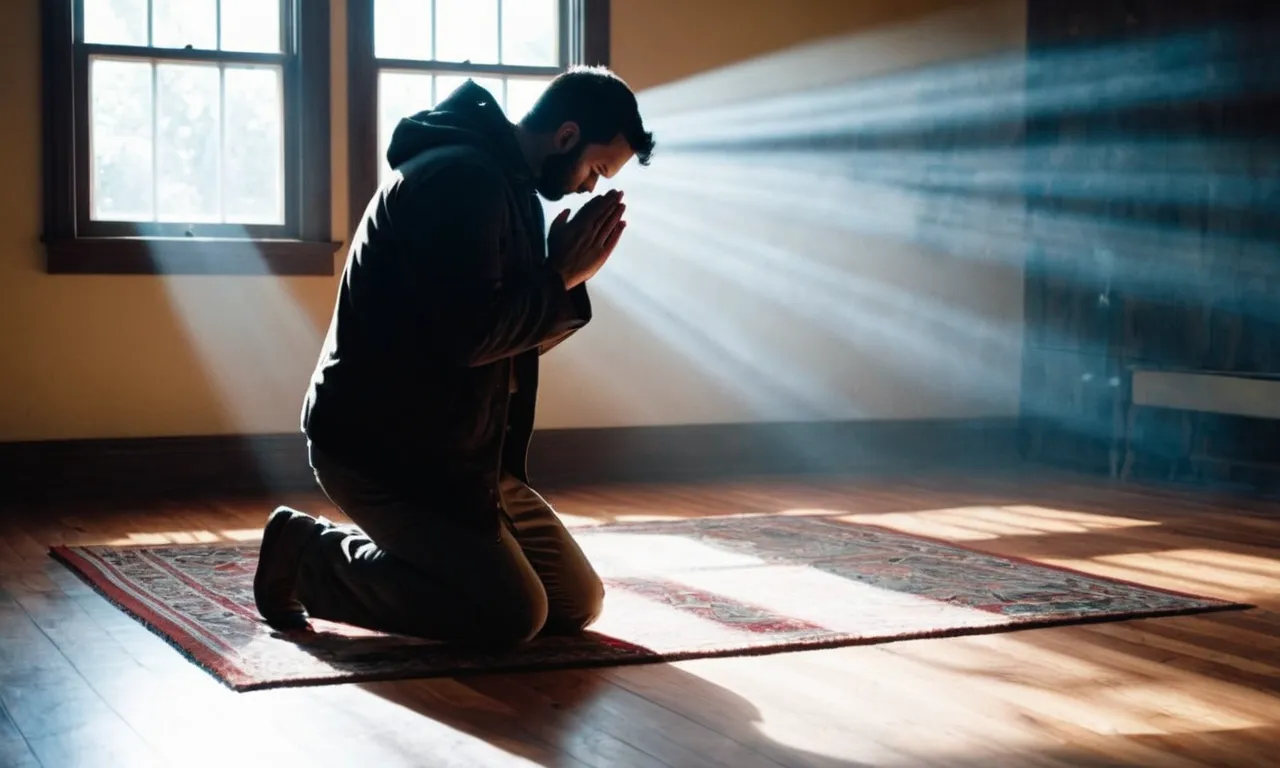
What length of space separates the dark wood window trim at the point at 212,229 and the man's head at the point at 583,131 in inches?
106

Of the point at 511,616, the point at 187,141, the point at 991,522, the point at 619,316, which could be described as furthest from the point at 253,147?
the point at 511,616

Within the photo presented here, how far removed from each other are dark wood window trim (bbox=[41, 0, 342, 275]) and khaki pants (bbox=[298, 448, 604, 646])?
2.55 metres

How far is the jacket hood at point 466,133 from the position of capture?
9.31ft

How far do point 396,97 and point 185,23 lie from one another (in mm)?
730

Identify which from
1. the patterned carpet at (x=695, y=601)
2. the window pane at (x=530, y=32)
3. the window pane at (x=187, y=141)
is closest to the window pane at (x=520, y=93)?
the window pane at (x=530, y=32)

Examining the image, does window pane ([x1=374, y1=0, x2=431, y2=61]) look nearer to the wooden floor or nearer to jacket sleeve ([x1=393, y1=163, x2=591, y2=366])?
the wooden floor

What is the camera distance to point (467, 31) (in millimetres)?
5633

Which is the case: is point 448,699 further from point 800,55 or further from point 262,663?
point 800,55

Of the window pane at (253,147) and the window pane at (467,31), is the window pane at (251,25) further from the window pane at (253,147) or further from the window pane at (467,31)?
the window pane at (467,31)

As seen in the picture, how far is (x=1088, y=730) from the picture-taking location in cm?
235

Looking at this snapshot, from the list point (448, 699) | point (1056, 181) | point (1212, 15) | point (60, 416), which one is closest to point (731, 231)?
point (1056, 181)

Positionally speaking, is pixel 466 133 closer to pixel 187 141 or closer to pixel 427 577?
pixel 427 577

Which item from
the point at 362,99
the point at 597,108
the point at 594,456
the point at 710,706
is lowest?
the point at 594,456

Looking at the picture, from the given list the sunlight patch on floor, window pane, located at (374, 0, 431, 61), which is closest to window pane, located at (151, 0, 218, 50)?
window pane, located at (374, 0, 431, 61)
